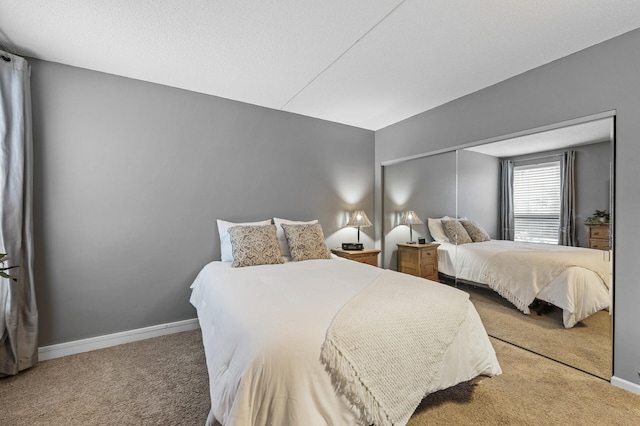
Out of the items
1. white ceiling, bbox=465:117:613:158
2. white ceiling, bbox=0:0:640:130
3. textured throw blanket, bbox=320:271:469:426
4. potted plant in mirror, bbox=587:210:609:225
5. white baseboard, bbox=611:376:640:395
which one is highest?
white ceiling, bbox=0:0:640:130

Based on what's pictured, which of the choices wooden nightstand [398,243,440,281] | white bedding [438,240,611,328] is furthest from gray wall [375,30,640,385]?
wooden nightstand [398,243,440,281]

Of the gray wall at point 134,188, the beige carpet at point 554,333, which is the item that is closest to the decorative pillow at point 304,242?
the gray wall at point 134,188

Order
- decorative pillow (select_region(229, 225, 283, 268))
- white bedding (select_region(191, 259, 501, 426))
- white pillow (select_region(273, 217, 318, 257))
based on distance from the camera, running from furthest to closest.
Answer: white pillow (select_region(273, 217, 318, 257)) → decorative pillow (select_region(229, 225, 283, 268)) → white bedding (select_region(191, 259, 501, 426))

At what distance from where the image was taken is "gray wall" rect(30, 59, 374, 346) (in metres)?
2.46

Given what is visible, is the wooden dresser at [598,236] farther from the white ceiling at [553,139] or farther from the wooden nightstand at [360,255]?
the wooden nightstand at [360,255]

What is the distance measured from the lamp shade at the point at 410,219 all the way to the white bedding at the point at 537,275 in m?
0.50

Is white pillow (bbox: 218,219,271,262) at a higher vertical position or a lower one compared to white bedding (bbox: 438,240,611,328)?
higher

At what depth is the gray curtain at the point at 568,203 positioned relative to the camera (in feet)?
7.75

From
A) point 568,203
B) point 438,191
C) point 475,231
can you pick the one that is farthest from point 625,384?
point 438,191

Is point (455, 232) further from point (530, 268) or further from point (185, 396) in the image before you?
point (185, 396)

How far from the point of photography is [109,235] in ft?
8.73

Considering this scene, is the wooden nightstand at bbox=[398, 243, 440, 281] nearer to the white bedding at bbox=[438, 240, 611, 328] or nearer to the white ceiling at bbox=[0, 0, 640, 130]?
the white bedding at bbox=[438, 240, 611, 328]

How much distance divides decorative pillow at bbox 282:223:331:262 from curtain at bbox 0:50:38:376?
2.11 m

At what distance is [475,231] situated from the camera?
310cm
